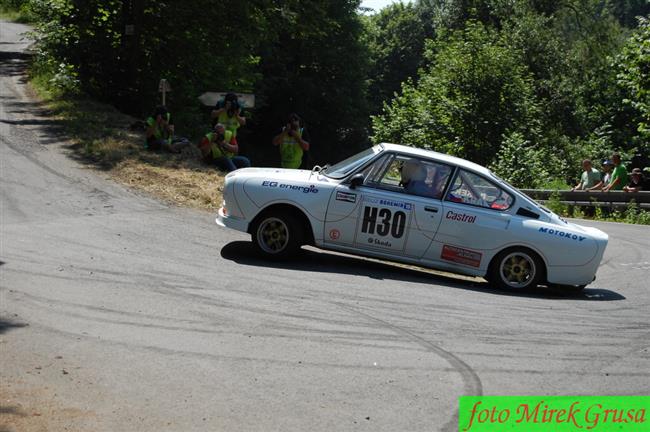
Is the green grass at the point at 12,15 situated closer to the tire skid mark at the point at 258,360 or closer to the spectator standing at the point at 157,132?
the spectator standing at the point at 157,132

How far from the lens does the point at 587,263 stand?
11.2 m

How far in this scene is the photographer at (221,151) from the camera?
1703cm

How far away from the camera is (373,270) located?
38.2ft

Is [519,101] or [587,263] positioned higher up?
[519,101]

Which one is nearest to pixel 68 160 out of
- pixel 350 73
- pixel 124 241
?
pixel 124 241

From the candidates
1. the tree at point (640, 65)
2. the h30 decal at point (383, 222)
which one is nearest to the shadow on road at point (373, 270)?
the h30 decal at point (383, 222)

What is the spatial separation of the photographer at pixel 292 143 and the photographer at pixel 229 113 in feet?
Result: 4.51

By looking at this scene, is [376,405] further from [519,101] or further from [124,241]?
[519,101]

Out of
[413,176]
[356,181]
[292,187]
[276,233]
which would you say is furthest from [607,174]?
[276,233]

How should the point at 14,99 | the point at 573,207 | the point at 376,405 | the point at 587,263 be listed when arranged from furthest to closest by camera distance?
the point at 14,99
the point at 573,207
the point at 587,263
the point at 376,405

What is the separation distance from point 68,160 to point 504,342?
37.1 ft

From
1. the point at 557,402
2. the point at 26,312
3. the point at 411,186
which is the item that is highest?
the point at 411,186

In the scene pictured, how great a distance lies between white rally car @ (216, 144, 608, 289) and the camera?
11.2m

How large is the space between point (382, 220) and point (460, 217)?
101cm
